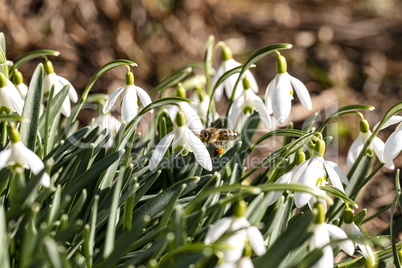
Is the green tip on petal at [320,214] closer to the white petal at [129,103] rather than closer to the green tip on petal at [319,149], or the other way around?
the green tip on petal at [319,149]

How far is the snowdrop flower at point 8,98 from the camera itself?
1449mm

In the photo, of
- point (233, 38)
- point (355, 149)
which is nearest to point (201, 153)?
point (355, 149)

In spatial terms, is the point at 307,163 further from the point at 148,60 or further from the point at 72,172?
the point at 148,60

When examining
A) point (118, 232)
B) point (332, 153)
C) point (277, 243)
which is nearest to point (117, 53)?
point (332, 153)

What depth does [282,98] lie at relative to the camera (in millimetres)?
1563

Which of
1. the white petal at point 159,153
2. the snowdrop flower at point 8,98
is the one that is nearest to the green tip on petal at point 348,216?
the white petal at point 159,153

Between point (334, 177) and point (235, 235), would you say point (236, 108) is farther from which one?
point (235, 235)

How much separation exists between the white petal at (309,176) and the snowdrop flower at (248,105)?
0.35 metres

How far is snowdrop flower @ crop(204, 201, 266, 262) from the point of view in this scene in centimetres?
99

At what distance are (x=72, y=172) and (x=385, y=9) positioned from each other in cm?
347

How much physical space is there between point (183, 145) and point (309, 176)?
350 millimetres

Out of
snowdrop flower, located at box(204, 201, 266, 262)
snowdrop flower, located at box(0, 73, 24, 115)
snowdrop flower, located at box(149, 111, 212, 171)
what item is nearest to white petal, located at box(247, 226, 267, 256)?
snowdrop flower, located at box(204, 201, 266, 262)

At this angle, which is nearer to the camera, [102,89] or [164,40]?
[102,89]

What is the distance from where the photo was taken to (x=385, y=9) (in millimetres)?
4242
